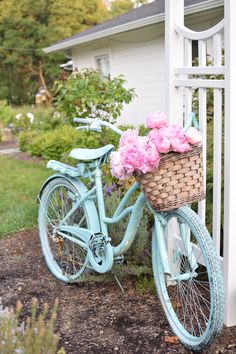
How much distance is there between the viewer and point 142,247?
371 cm

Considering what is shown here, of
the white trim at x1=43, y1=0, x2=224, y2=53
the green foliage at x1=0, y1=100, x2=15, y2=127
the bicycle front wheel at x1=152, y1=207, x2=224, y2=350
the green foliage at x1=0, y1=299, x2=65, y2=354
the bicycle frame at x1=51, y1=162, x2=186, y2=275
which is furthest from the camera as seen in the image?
the green foliage at x1=0, y1=100, x2=15, y2=127

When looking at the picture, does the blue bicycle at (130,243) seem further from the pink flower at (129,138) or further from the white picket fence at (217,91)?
the pink flower at (129,138)

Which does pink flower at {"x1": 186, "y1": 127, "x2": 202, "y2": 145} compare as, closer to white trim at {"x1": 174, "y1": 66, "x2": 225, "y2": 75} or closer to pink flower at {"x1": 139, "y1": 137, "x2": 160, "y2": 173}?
pink flower at {"x1": 139, "y1": 137, "x2": 160, "y2": 173}

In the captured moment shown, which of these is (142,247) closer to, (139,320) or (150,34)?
(139,320)

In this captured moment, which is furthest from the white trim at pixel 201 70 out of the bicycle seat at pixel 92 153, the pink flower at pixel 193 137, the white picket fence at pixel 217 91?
the bicycle seat at pixel 92 153

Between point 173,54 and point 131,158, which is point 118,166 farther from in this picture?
point 173,54

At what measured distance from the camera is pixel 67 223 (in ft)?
13.0

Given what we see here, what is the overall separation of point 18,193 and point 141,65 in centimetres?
570

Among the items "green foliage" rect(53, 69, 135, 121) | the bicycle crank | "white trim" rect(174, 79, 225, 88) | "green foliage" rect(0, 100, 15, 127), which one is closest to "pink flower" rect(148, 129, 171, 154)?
"white trim" rect(174, 79, 225, 88)

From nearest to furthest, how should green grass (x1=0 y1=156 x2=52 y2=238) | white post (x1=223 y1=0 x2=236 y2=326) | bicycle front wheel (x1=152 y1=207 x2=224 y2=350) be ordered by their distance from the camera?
bicycle front wheel (x1=152 y1=207 x2=224 y2=350) < white post (x1=223 y1=0 x2=236 y2=326) < green grass (x1=0 y1=156 x2=52 y2=238)

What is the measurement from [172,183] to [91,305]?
1242mm

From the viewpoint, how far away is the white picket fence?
284 cm

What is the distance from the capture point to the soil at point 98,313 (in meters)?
2.95

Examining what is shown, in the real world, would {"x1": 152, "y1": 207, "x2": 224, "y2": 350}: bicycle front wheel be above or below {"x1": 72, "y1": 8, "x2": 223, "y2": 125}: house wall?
below
